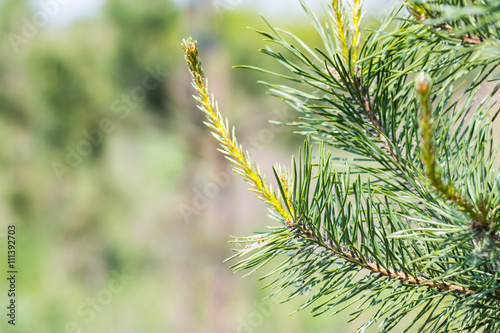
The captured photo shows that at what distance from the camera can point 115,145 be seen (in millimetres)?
2812

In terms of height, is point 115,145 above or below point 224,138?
above

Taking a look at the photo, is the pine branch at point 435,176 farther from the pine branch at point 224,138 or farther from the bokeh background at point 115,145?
the bokeh background at point 115,145

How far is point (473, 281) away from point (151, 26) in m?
2.27

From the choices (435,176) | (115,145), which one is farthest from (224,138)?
(115,145)

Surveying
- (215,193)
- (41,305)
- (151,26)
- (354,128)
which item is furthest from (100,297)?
(354,128)

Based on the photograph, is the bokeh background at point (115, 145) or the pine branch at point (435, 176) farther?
the bokeh background at point (115, 145)

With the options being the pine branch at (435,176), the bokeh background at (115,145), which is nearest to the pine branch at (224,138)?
the pine branch at (435,176)

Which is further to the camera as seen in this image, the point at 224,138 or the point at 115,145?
the point at 115,145

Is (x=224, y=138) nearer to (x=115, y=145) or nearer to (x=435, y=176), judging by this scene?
(x=435, y=176)

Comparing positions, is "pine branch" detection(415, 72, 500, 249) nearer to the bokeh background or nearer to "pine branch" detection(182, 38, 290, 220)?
"pine branch" detection(182, 38, 290, 220)

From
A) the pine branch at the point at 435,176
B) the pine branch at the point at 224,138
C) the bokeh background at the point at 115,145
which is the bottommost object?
the pine branch at the point at 435,176

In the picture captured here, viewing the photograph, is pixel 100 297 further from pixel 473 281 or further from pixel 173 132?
pixel 473 281

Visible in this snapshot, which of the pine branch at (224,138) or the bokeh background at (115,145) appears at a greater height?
the bokeh background at (115,145)

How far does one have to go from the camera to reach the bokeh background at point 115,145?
7.40 ft
